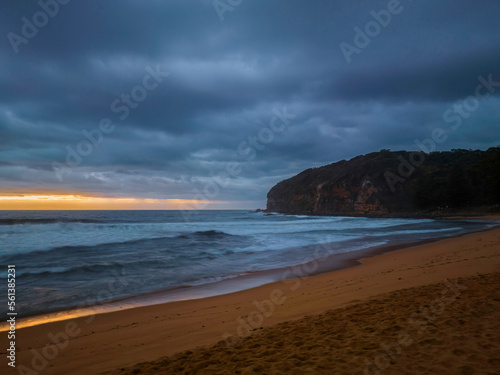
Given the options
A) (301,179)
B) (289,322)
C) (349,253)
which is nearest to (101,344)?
(289,322)

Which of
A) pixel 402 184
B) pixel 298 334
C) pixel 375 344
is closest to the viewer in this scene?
pixel 375 344

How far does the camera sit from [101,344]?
196 inches

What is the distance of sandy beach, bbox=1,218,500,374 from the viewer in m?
3.38

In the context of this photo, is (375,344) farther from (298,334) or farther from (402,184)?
(402,184)

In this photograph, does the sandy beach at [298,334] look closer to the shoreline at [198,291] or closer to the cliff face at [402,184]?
the shoreline at [198,291]

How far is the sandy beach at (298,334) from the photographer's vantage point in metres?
3.38

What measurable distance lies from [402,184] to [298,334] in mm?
81387

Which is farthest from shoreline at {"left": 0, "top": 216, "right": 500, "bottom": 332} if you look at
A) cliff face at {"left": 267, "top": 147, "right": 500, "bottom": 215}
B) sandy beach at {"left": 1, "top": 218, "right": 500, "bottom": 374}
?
cliff face at {"left": 267, "top": 147, "right": 500, "bottom": 215}

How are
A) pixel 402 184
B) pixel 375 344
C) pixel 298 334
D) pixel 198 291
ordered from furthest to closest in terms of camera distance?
pixel 402 184
pixel 198 291
pixel 298 334
pixel 375 344

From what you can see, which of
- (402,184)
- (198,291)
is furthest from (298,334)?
(402,184)

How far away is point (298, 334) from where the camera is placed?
437 cm

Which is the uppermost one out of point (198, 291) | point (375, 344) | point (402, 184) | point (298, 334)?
point (402, 184)

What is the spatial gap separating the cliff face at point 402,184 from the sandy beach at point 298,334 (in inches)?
2174

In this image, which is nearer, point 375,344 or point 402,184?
point 375,344
